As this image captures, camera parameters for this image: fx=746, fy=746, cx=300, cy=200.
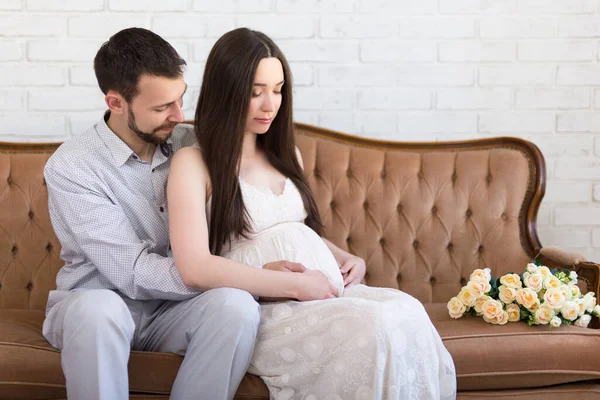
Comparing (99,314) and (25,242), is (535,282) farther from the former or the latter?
(25,242)

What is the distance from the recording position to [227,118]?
7.52ft

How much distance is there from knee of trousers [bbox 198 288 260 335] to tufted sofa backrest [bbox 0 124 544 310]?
33.2 inches

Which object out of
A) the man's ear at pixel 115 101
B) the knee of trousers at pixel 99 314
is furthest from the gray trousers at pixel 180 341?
the man's ear at pixel 115 101

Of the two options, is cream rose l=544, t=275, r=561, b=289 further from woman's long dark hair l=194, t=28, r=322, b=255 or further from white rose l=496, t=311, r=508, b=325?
woman's long dark hair l=194, t=28, r=322, b=255

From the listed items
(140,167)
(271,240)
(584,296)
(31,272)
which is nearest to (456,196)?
(584,296)

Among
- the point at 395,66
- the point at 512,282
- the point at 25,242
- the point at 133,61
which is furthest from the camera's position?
the point at 395,66

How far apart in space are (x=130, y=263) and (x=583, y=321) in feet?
4.53

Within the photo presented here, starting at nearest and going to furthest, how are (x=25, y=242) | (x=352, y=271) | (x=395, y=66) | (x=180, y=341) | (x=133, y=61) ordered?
(x=180, y=341)
(x=133, y=61)
(x=352, y=271)
(x=25, y=242)
(x=395, y=66)

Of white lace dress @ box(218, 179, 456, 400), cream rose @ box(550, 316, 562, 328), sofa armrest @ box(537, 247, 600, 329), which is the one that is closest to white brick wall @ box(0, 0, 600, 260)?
sofa armrest @ box(537, 247, 600, 329)

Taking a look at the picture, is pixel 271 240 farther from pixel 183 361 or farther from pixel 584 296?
pixel 584 296

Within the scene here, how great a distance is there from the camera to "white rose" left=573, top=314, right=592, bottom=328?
230 centimetres

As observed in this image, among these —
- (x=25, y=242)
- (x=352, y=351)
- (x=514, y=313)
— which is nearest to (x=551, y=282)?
(x=514, y=313)

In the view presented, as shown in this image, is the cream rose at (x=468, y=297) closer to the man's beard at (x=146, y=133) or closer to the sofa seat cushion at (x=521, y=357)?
the sofa seat cushion at (x=521, y=357)

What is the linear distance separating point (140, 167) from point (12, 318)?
673 mm
